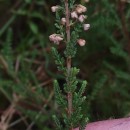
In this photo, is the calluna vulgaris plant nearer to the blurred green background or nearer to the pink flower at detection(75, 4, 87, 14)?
the pink flower at detection(75, 4, 87, 14)

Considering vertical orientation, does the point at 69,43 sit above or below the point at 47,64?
above

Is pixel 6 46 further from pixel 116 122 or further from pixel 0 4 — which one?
pixel 116 122

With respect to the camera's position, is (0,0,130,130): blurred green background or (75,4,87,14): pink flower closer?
(75,4,87,14): pink flower

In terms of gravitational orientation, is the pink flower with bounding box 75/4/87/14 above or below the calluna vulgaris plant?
above

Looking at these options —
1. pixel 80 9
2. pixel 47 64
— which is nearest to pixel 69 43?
pixel 80 9

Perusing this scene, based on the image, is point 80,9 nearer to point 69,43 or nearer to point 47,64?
point 69,43

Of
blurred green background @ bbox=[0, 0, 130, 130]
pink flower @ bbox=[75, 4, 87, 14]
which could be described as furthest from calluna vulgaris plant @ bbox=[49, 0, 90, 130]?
blurred green background @ bbox=[0, 0, 130, 130]

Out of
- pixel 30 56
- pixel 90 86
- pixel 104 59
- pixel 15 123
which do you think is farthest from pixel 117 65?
pixel 15 123

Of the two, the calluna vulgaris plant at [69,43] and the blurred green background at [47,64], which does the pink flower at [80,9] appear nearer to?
the calluna vulgaris plant at [69,43]
